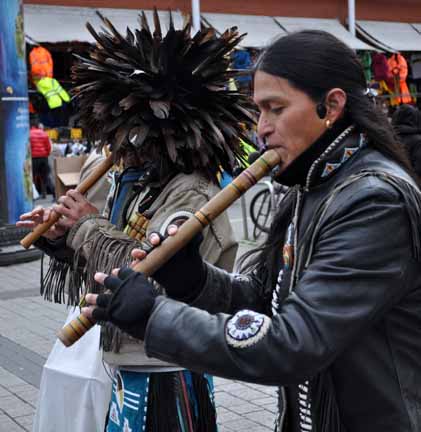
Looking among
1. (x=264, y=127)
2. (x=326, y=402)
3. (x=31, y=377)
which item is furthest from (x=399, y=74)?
(x=326, y=402)

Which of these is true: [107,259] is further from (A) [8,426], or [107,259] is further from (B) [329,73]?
(A) [8,426]

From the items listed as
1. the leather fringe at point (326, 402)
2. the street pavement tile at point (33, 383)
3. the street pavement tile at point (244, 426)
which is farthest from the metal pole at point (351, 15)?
the leather fringe at point (326, 402)

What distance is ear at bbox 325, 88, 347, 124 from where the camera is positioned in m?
1.80

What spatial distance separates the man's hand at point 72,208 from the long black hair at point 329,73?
3.85 ft

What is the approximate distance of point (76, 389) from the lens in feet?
9.86

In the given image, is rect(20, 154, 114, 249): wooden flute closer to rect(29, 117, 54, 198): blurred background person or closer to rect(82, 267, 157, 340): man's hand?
rect(82, 267, 157, 340): man's hand

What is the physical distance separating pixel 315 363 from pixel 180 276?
581 mm

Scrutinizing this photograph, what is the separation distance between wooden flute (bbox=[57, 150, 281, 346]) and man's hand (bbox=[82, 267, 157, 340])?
200 mm

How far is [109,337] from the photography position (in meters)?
2.69

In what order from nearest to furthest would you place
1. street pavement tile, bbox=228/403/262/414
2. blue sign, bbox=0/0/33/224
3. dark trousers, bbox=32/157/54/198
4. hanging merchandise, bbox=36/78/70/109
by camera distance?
street pavement tile, bbox=228/403/262/414
blue sign, bbox=0/0/33/224
hanging merchandise, bbox=36/78/70/109
dark trousers, bbox=32/157/54/198

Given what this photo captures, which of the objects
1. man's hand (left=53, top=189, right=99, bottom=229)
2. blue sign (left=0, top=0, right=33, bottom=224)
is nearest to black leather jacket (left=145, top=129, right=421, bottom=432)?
man's hand (left=53, top=189, right=99, bottom=229)

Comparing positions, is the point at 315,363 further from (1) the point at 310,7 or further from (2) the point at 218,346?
(1) the point at 310,7

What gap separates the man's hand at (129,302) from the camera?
5.46 feet

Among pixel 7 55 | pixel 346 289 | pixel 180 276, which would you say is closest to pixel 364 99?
pixel 346 289
